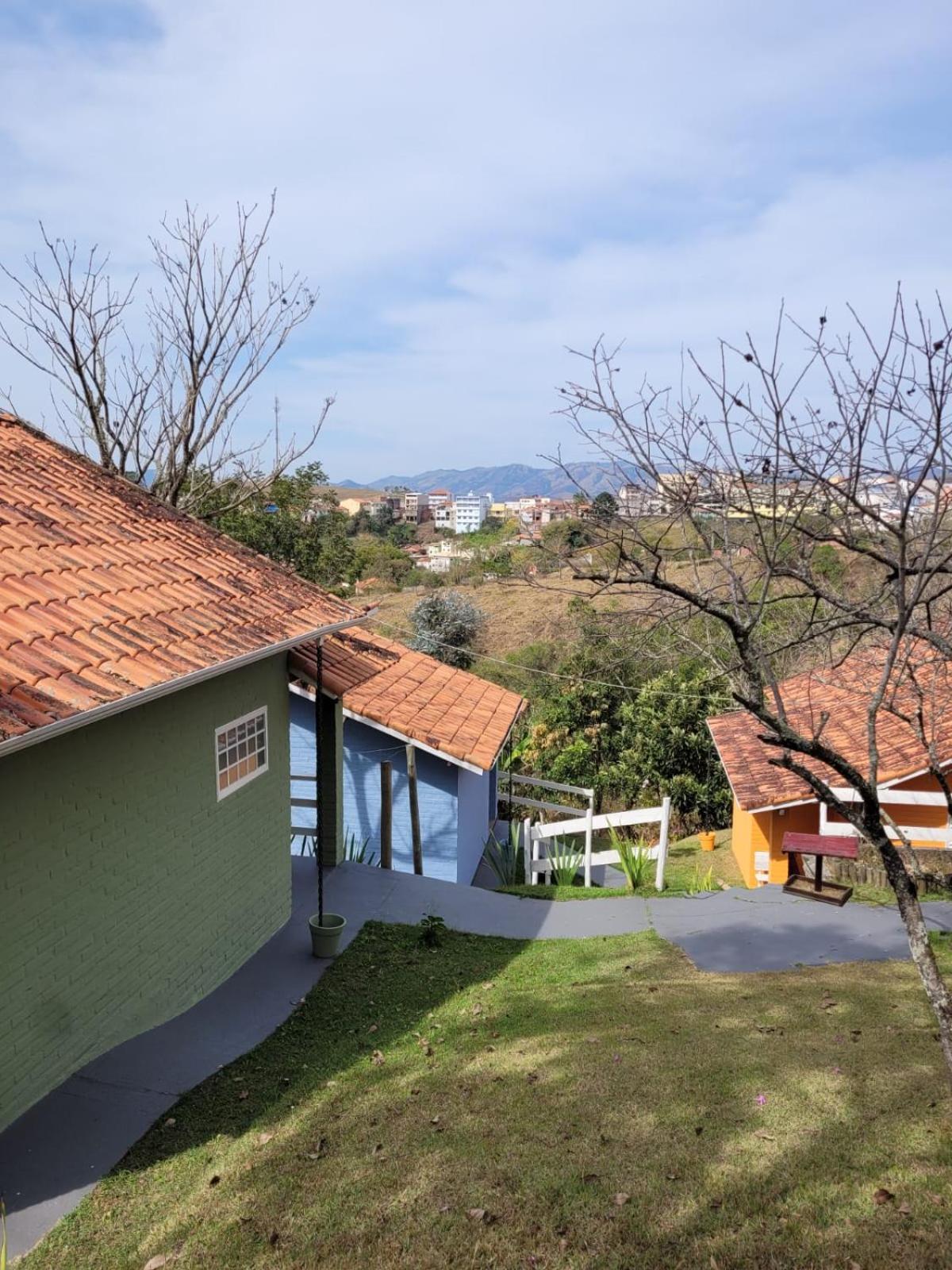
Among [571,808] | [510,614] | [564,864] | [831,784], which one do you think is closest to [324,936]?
[564,864]

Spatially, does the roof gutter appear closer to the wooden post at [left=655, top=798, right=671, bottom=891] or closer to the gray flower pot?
the gray flower pot

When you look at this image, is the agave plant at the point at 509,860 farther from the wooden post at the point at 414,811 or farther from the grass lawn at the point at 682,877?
the wooden post at the point at 414,811

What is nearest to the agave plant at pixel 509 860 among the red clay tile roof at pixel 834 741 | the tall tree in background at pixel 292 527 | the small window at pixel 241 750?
the red clay tile roof at pixel 834 741

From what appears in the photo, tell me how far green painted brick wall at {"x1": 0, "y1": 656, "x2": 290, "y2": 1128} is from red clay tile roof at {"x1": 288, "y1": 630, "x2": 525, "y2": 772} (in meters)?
2.29

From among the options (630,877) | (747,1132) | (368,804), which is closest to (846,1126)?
(747,1132)

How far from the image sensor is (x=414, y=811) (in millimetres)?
13008

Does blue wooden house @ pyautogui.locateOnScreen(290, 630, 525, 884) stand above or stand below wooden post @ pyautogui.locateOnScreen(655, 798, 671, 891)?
above

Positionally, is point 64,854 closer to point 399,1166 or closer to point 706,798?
point 399,1166

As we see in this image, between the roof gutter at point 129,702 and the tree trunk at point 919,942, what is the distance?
3999 mm

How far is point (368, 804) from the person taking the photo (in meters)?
13.8

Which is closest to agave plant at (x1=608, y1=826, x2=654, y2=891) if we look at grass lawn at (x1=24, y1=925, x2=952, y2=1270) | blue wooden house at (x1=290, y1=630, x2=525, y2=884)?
blue wooden house at (x1=290, y1=630, x2=525, y2=884)

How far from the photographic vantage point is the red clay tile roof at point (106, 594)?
5270 millimetres

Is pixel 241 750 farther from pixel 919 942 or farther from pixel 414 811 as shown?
pixel 919 942

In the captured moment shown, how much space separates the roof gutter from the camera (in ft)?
14.4
